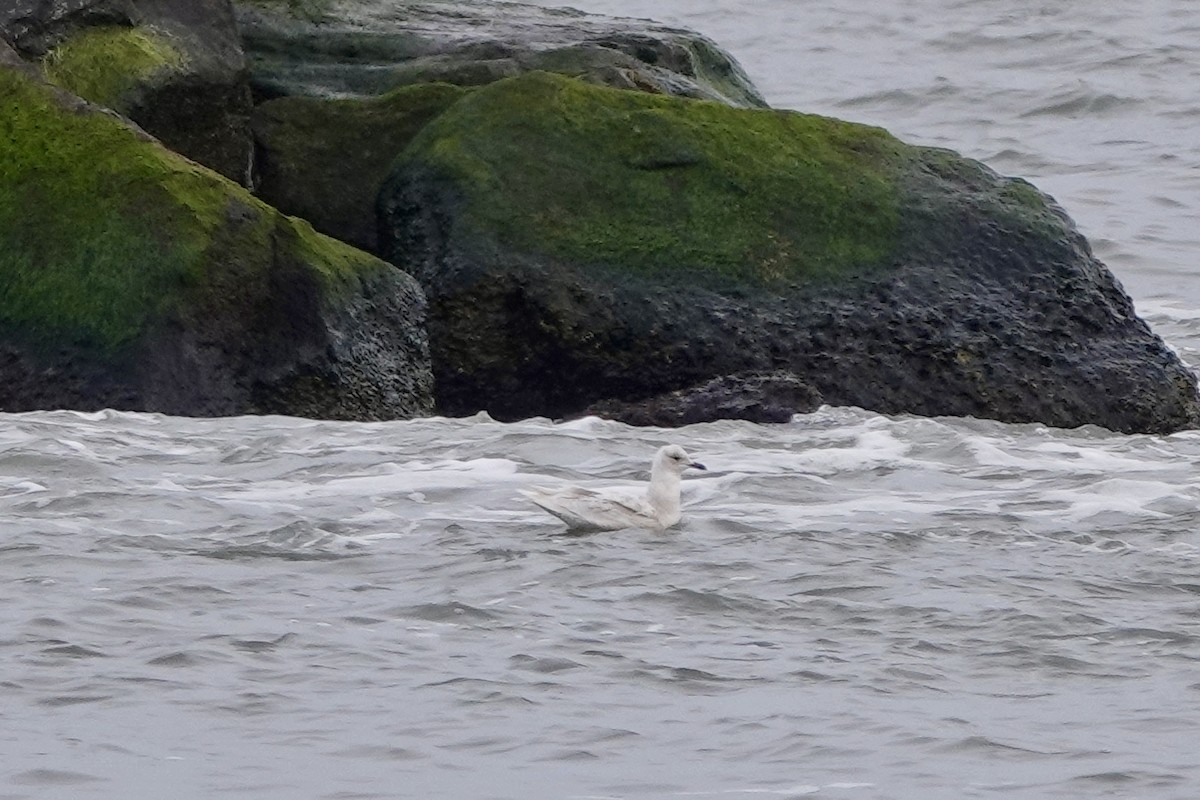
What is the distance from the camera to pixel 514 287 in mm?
10711

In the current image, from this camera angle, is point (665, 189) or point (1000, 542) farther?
point (665, 189)

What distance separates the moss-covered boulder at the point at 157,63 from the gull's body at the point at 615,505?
149 inches

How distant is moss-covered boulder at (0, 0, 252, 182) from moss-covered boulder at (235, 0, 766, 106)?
2.22 feet

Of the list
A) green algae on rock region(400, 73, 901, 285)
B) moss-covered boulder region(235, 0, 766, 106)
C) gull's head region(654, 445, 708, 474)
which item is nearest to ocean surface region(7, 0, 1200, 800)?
gull's head region(654, 445, 708, 474)

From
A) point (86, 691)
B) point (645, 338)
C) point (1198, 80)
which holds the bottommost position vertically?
point (86, 691)

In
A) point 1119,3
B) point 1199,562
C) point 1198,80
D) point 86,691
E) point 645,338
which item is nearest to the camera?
point 86,691

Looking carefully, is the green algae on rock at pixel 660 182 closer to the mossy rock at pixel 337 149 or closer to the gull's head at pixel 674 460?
the mossy rock at pixel 337 149

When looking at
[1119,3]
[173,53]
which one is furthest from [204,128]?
[1119,3]

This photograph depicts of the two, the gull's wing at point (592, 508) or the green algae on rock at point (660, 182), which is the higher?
the green algae on rock at point (660, 182)

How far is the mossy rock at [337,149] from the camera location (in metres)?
11.8

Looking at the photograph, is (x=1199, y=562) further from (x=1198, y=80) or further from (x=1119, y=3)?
(x=1119, y=3)

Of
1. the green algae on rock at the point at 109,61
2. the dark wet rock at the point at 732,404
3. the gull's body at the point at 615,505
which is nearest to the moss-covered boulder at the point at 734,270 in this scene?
the dark wet rock at the point at 732,404

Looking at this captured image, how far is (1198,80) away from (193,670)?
58.9ft

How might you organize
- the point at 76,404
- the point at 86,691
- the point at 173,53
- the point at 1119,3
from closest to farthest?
the point at 86,691, the point at 76,404, the point at 173,53, the point at 1119,3
